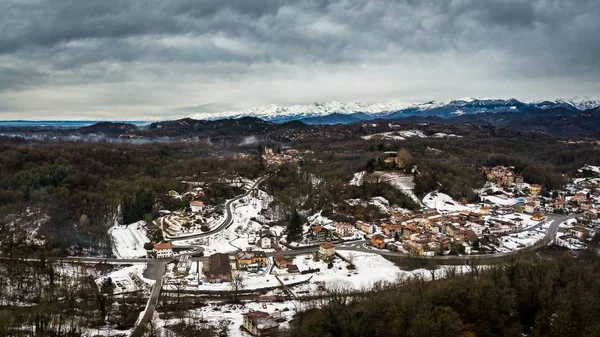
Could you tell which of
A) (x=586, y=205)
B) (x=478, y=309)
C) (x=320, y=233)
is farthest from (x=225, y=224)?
(x=586, y=205)

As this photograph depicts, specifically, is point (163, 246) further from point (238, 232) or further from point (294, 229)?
point (294, 229)

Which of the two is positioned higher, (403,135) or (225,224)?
(403,135)

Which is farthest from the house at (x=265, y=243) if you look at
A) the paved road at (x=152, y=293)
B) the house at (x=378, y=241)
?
the house at (x=378, y=241)

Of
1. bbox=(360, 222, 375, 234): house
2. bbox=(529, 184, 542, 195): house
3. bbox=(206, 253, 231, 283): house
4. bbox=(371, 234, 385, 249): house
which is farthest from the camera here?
bbox=(529, 184, 542, 195): house

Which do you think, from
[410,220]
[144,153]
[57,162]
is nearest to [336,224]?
[410,220]

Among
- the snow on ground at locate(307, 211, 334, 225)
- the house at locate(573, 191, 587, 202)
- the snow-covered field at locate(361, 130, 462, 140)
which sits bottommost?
the snow on ground at locate(307, 211, 334, 225)

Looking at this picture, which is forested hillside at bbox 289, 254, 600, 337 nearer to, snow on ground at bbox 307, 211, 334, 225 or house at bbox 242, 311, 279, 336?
house at bbox 242, 311, 279, 336

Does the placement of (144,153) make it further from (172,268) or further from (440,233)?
(440,233)

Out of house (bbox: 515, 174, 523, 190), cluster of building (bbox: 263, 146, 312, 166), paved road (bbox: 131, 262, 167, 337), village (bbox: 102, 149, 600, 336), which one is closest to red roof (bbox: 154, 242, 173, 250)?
village (bbox: 102, 149, 600, 336)
